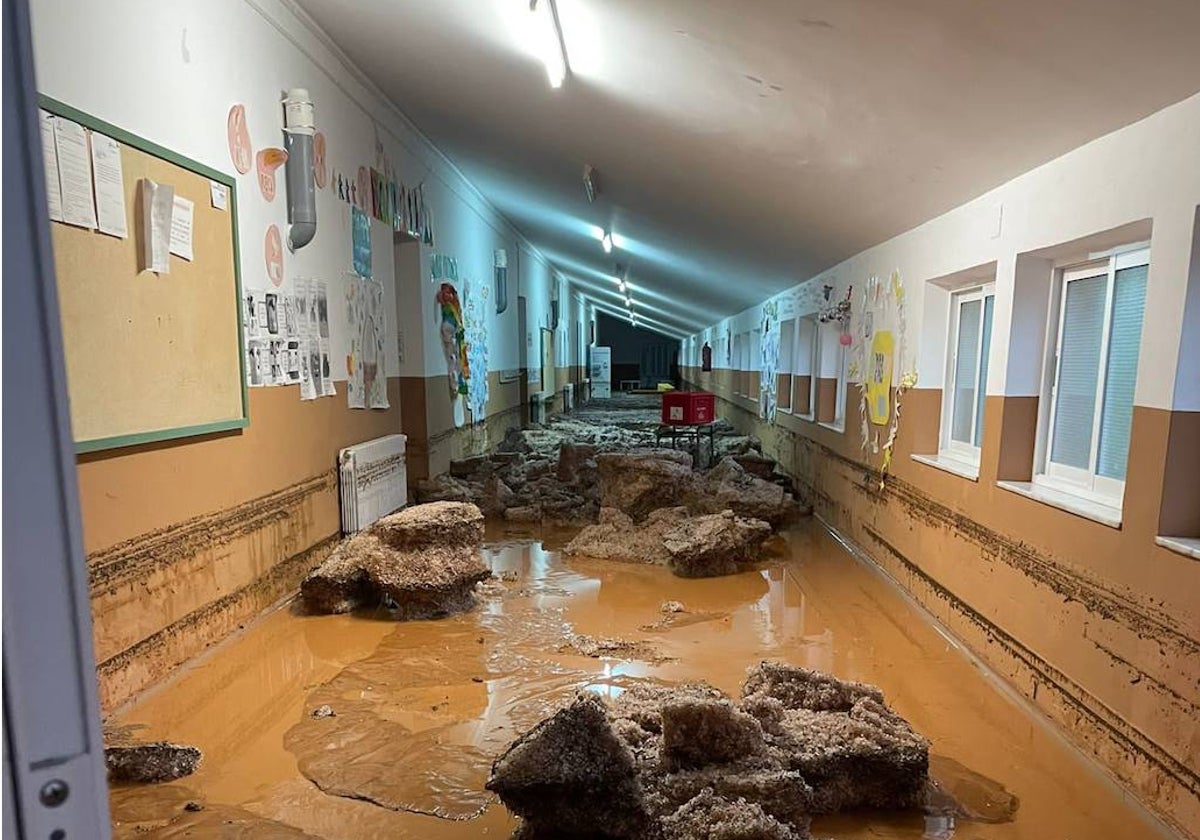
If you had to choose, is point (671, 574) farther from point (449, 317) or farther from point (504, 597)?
point (449, 317)

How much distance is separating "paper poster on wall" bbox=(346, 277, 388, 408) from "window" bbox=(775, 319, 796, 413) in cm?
482

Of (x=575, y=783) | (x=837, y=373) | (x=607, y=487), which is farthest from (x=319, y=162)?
(x=837, y=373)

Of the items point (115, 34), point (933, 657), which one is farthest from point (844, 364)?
point (115, 34)

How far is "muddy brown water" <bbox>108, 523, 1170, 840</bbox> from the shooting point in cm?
208

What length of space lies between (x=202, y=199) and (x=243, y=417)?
1.02 m

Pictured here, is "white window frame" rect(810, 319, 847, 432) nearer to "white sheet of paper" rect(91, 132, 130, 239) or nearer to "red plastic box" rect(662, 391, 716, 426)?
"red plastic box" rect(662, 391, 716, 426)

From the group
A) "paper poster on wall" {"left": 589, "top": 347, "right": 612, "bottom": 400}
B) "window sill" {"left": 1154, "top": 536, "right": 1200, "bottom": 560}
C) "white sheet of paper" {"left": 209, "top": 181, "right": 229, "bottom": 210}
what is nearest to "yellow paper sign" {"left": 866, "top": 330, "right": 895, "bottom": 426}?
"window sill" {"left": 1154, "top": 536, "right": 1200, "bottom": 560}

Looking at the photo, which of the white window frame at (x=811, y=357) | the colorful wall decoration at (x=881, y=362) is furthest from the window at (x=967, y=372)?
the white window frame at (x=811, y=357)

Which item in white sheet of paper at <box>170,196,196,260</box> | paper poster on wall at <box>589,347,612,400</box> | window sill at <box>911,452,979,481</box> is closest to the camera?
white sheet of paper at <box>170,196,196,260</box>

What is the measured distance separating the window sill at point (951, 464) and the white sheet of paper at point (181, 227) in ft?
12.6

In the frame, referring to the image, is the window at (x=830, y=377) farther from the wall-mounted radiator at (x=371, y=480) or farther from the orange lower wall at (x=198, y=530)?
the orange lower wall at (x=198, y=530)

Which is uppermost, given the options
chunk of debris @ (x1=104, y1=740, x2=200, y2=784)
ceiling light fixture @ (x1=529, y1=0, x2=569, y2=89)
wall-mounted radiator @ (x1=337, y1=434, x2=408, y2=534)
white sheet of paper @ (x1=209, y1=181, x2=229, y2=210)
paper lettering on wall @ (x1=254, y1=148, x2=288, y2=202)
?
ceiling light fixture @ (x1=529, y1=0, x2=569, y2=89)

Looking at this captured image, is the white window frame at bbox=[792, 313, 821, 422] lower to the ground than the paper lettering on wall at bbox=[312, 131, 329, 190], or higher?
lower

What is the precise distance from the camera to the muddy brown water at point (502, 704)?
2080 millimetres
